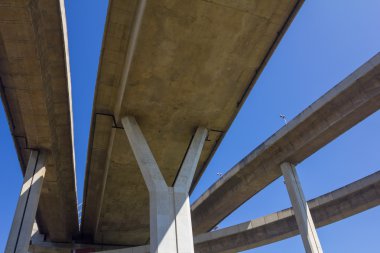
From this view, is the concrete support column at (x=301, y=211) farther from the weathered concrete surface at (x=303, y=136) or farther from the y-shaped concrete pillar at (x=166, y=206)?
the y-shaped concrete pillar at (x=166, y=206)

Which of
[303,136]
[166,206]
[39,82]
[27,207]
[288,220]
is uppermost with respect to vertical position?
[303,136]

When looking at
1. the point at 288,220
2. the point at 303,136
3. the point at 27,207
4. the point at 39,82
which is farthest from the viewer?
the point at 288,220

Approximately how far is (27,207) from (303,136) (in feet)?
51.3

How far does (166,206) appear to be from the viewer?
477 inches

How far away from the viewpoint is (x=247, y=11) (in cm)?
1135

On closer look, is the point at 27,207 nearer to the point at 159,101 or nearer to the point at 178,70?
the point at 159,101

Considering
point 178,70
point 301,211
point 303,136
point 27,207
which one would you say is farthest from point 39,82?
point 301,211

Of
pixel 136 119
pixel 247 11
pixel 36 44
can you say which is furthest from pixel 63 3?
pixel 247 11

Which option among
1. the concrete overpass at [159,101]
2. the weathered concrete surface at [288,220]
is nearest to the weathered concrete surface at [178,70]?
the concrete overpass at [159,101]

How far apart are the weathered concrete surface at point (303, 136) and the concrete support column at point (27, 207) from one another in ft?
40.6

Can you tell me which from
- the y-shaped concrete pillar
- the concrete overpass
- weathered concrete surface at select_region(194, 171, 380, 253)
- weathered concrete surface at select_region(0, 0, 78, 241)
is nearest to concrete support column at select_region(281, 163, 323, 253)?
the concrete overpass

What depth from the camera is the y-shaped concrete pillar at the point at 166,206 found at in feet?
37.4

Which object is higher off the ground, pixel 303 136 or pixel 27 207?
pixel 303 136

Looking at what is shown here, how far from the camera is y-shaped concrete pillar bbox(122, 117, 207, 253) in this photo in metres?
11.4
